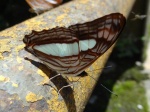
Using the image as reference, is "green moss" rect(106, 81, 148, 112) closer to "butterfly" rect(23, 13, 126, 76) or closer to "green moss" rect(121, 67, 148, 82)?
"green moss" rect(121, 67, 148, 82)

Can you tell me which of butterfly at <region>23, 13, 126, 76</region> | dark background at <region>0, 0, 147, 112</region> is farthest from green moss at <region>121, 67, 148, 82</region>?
butterfly at <region>23, 13, 126, 76</region>

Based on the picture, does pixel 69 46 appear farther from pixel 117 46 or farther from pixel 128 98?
pixel 117 46

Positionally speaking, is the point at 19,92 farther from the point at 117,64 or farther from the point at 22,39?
the point at 117,64

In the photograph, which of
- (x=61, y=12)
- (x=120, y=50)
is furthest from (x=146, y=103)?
(x=61, y=12)

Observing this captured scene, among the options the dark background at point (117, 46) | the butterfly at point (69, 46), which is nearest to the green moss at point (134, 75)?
the dark background at point (117, 46)

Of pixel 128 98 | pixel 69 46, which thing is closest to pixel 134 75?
pixel 128 98

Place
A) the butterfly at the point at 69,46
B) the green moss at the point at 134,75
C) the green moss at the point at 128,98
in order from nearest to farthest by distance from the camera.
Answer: the butterfly at the point at 69,46 → the green moss at the point at 128,98 → the green moss at the point at 134,75

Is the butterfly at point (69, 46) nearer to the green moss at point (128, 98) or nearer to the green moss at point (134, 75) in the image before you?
the green moss at point (128, 98)
